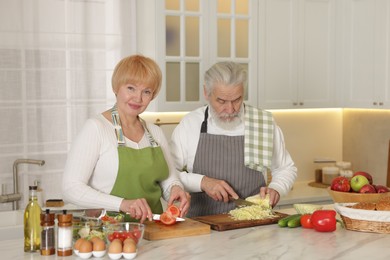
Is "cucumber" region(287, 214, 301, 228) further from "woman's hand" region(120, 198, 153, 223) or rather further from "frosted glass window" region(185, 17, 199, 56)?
"frosted glass window" region(185, 17, 199, 56)

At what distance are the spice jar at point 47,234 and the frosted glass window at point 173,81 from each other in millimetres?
2366

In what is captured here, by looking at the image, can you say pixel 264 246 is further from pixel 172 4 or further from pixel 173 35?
pixel 172 4

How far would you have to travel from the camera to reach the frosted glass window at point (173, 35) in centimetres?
473

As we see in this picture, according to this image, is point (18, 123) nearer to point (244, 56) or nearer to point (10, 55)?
point (10, 55)

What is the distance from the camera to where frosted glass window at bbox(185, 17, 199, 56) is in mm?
4809

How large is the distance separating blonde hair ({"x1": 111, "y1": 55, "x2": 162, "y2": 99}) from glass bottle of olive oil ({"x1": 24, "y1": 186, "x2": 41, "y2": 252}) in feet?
2.22

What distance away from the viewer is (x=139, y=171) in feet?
9.98

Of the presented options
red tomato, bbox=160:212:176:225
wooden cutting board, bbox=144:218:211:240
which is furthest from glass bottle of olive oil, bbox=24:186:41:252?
red tomato, bbox=160:212:176:225

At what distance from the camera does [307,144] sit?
19.5ft

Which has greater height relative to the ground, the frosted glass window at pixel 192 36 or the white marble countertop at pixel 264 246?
the frosted glass window at pixel 192 36

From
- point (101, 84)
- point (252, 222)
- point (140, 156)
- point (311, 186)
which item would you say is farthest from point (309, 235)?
point (311, 186)

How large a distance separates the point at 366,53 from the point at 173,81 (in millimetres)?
1666

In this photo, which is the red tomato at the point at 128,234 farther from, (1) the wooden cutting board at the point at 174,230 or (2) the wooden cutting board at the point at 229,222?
→ (2) the wooden cutting board at the point at 229,222

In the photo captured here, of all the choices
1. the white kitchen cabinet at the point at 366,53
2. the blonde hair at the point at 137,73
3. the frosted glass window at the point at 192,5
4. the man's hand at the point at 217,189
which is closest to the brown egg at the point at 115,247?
the blonde hair at the point at 137,73
